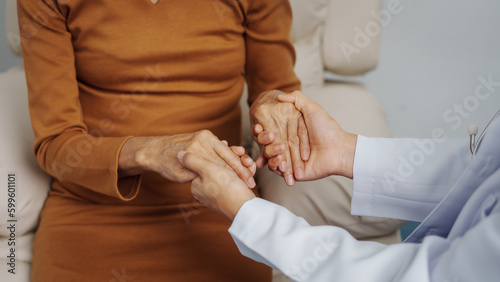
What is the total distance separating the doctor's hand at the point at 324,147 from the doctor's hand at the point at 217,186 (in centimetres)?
17

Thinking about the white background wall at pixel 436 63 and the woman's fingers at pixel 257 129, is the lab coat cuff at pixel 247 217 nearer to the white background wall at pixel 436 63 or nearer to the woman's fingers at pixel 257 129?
the woman's fingers at pixel 257 129

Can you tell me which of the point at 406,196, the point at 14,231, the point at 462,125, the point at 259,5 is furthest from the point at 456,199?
the point at 462,125

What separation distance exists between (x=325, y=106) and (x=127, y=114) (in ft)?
1.77

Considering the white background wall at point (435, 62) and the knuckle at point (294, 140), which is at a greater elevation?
the knuckle at point (294, 140)

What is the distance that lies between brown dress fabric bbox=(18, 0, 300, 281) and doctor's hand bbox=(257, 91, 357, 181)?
0.21m

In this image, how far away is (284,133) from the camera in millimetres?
949

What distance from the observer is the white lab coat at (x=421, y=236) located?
529 mm

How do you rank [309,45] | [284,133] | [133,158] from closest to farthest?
[133,158]
[284,133]
[309,45]

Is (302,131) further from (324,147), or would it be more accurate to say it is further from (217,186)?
(217,186)

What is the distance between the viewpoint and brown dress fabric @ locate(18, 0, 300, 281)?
88 cm

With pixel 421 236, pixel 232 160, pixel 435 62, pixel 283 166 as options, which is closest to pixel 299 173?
pixel 283 166

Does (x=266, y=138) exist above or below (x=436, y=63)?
above

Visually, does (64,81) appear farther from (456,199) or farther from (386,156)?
(456,199)

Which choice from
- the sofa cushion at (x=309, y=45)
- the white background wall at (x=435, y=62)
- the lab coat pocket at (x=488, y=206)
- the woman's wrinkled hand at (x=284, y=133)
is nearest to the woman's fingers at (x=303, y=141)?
the woman's wrinkled hand at (x=284, y=133)
